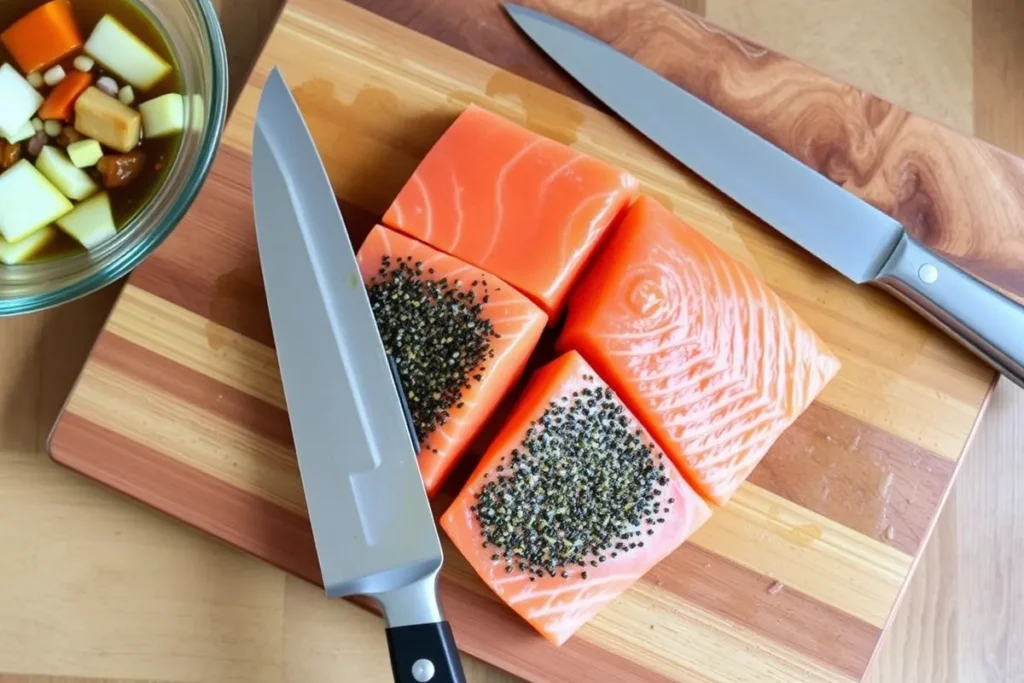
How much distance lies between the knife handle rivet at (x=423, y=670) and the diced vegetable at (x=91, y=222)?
34.8 inches

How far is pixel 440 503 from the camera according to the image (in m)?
1.59

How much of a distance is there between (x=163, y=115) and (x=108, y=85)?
0.12m

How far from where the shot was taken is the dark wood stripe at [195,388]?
1.61 meters

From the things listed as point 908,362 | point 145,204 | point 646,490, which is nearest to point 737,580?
point 646,490

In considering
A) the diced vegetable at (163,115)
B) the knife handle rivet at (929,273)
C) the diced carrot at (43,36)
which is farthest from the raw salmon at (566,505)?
the diced carrot at (43,36)

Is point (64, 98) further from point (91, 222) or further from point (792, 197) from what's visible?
point (792, 197)

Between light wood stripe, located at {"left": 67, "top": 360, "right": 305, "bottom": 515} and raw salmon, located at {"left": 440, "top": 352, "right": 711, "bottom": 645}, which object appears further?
light wood stripe, located at {"left": 67, "top": 360, "right": 305, "bottom": 515}

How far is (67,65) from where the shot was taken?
159 centimetres

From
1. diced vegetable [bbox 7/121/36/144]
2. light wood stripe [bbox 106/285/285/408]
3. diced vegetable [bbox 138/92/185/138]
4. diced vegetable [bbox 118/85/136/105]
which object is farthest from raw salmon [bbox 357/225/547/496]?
diced vegetable [bbox 7/121/36/144]

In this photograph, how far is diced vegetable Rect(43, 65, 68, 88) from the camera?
1.56 m

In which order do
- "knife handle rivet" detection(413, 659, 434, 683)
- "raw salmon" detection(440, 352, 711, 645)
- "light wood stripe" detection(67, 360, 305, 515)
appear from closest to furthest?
"knife handle rivet" detection(413, 659, 434, 683) → "raw salmon" detection(440, 352, 711, 645) → "light wood stripe" detection(67, 360, 305, 515)

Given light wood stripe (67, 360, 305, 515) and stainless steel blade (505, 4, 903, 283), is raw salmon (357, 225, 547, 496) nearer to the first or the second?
light wood stripe (67, 360, 305, 515)

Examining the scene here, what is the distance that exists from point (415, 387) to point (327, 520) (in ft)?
0.86

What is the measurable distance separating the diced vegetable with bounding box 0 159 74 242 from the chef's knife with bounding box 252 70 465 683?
13.5 inches
